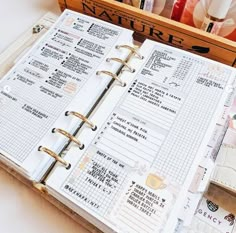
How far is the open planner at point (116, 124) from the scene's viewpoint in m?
0.31

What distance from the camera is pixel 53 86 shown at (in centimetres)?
40

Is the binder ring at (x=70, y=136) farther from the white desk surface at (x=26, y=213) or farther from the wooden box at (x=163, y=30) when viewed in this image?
the wooden box at (x=163, y=30)

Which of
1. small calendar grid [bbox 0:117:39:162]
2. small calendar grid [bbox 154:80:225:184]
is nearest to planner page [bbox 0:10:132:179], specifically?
small calendar grid [bbox 0:117:39:162]

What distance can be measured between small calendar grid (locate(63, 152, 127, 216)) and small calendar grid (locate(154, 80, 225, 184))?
0.05 meters

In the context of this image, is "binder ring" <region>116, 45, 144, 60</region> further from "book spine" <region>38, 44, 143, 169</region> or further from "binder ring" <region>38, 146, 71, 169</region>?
"binder ring" <region>38, 146, 71, 169</region>

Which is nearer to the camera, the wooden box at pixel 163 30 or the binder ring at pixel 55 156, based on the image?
the binder ring at pixel 55 156

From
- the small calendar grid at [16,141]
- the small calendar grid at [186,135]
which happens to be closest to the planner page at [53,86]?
the small calendar grid at [16,141]

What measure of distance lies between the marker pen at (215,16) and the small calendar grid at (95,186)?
11.1 inches

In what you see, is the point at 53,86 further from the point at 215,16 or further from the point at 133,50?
the point at 215,16

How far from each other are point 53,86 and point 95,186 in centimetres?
17

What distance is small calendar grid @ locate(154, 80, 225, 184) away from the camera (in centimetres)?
33

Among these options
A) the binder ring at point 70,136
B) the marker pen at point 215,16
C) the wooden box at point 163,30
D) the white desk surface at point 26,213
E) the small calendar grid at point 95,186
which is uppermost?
the marker pen at point 215,16

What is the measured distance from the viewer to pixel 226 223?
0.35 metres

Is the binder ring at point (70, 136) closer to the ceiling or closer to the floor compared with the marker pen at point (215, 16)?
closer to the floor
